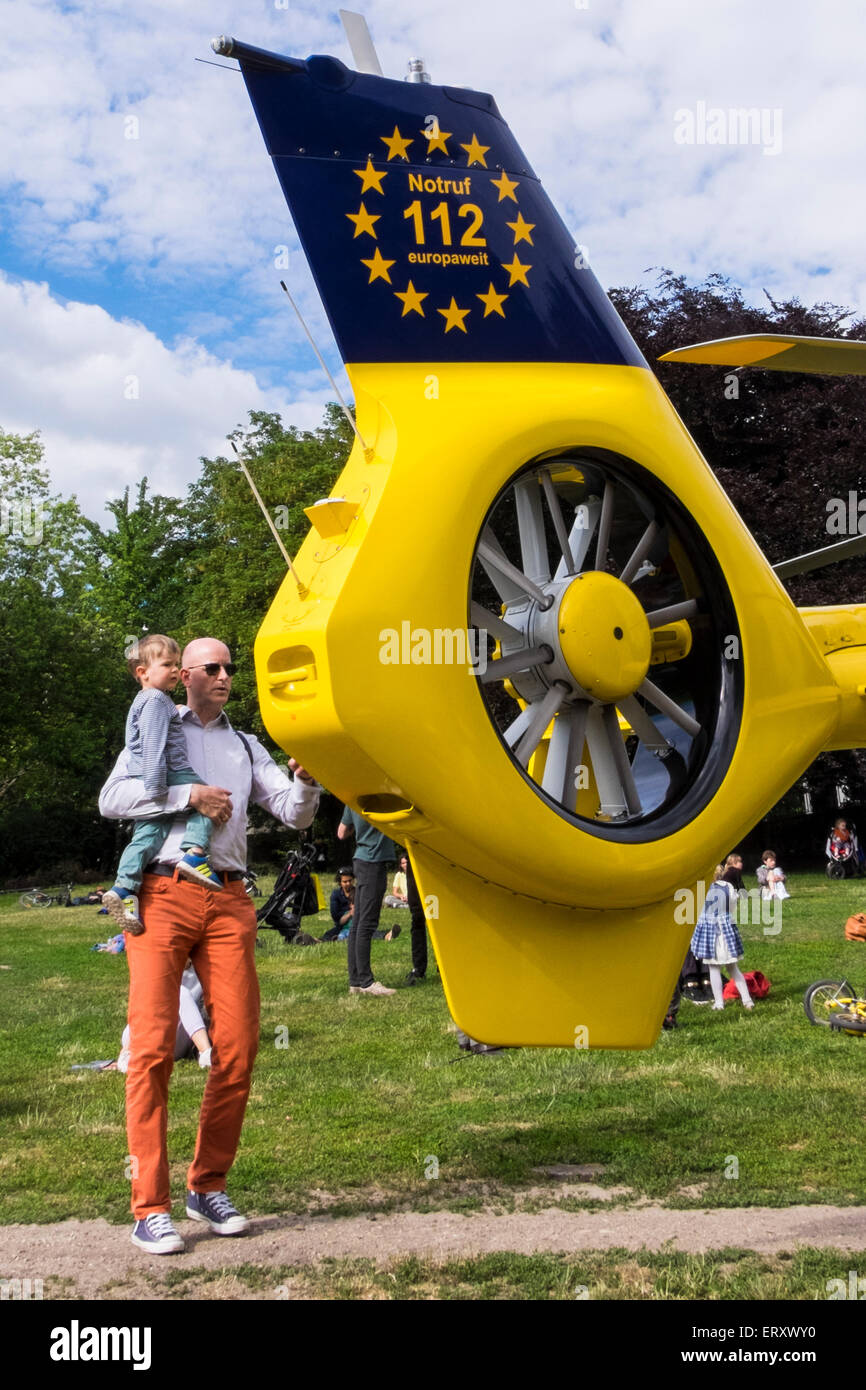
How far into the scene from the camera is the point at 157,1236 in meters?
5.00

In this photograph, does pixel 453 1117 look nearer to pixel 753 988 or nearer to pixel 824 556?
pixel 824 556

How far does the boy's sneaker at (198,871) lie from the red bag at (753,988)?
6652 mm

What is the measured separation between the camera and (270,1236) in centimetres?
521

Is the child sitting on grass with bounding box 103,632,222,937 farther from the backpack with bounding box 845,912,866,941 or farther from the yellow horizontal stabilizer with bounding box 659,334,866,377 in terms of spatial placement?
the backpack with bounding box 845,912,866,941

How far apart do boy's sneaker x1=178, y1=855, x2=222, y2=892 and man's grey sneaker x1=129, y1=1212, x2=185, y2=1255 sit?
1.32m

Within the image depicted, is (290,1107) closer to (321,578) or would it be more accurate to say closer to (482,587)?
(321,578)

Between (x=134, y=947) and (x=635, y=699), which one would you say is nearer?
(x=635, y=699)

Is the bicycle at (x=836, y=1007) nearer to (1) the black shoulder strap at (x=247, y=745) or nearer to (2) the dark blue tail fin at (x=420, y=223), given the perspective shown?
(1) the black shoulder strap at (x=247, y=745)

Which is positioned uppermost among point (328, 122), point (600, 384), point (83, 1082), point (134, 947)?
point (328, 122)
